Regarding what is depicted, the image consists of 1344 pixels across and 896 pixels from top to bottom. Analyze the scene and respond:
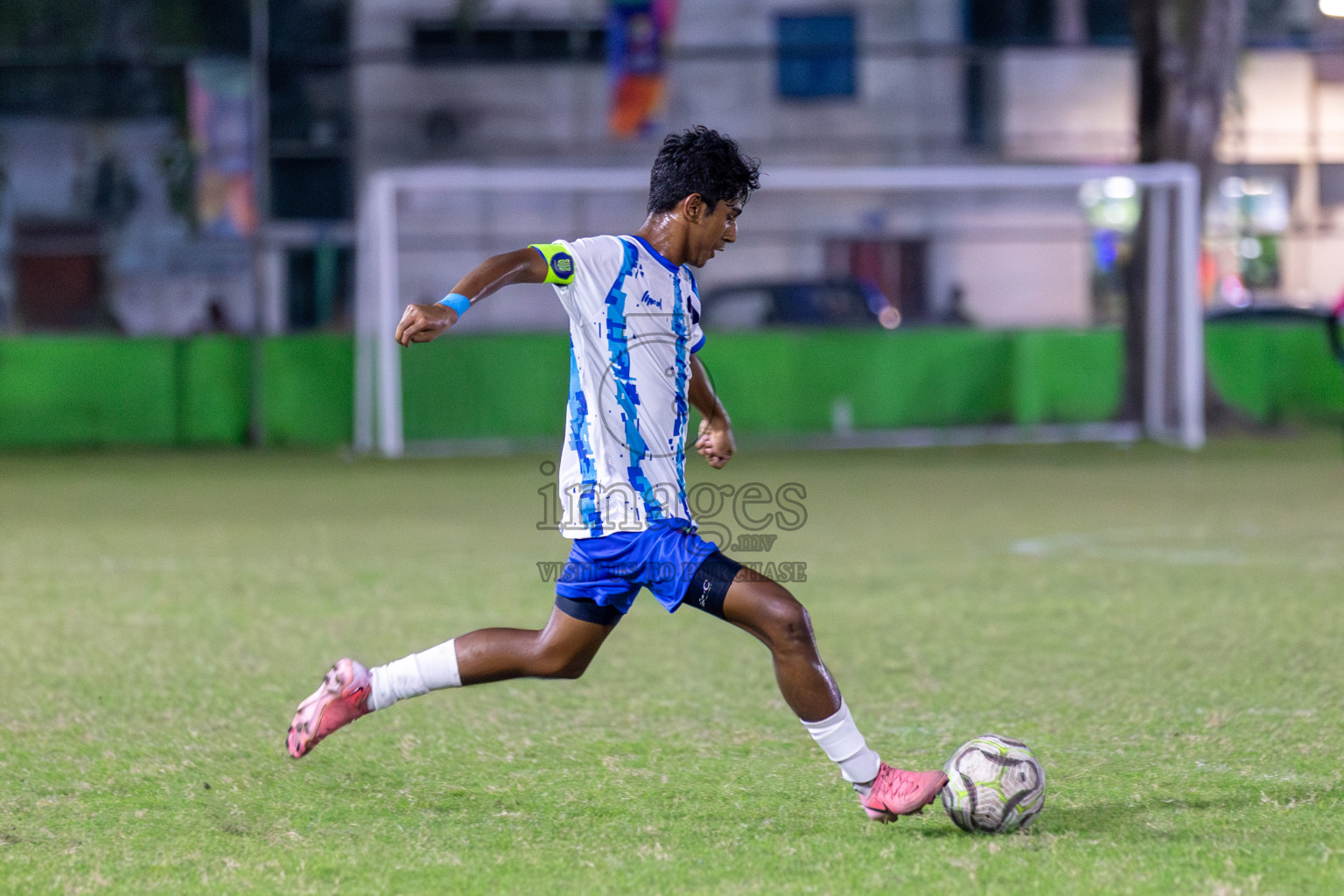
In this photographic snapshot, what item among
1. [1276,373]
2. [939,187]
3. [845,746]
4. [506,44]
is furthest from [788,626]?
[506,44]

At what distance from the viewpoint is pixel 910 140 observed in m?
26.1

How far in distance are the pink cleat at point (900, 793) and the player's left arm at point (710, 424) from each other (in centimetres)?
96

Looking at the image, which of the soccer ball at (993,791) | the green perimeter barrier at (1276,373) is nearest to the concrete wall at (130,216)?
the green perimeter barrier at (1276,373)

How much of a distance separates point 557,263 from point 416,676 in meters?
1.08

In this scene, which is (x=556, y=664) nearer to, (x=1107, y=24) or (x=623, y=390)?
(x=623, y=390)

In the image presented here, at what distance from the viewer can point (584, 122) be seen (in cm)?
2588

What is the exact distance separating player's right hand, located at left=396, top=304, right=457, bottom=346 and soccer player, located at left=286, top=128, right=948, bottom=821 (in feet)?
0.09

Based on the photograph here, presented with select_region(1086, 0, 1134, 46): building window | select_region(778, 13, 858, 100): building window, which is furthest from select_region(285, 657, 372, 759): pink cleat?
select_region(1086, 0, 1134, 46): building window

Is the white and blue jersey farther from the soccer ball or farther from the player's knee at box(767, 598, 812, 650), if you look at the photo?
the soccer ball

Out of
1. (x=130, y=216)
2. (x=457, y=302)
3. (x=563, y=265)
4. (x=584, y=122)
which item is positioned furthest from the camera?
(x=584, y=122)

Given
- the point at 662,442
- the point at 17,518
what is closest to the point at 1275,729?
the point at 662,442

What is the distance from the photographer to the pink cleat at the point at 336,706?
421 centimetres

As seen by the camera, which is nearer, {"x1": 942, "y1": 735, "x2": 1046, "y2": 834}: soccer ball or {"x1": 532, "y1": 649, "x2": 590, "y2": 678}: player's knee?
{"x1": 942, "y1": 735, "x2": 1046, "y2": 834}: soccer ball

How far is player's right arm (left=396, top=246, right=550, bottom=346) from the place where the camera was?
3.64 meters
